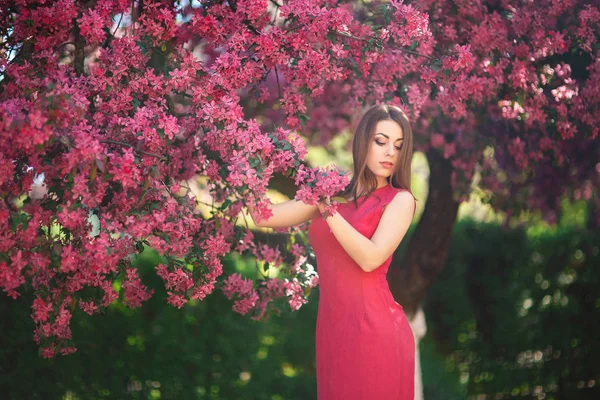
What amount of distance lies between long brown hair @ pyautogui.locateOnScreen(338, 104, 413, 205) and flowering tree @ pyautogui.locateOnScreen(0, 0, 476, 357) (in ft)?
1.02

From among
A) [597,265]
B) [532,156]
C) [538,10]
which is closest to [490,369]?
[597,265]

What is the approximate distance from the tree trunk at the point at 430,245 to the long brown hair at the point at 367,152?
2.27 metres

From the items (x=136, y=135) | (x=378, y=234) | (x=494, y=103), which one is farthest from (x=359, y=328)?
(x=494, y=103)

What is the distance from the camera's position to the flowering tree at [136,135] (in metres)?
2.50

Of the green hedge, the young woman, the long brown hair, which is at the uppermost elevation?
the long brown hair

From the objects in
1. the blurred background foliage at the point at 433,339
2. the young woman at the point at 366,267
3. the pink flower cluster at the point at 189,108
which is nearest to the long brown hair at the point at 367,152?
the young woman at the point at 366,267

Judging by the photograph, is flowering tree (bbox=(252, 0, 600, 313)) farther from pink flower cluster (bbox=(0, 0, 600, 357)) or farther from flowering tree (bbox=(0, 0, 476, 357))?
flowering tree (bbox=(0, 0, 476, 357))

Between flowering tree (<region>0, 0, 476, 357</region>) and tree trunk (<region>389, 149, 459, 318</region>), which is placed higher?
flowering tree (<region>0, 0, 476, 357</region>)

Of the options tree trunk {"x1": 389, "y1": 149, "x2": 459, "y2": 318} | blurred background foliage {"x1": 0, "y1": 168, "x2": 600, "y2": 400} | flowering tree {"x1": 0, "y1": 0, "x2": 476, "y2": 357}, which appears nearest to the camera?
flowering tree {"x1": 0, "y1": 0, "x2": 476, "y2": 357}

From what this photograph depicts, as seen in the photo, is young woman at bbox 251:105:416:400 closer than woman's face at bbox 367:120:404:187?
Yes

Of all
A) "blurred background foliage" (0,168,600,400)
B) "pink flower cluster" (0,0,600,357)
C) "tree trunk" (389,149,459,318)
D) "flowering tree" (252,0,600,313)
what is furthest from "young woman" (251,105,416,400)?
"tree trunk" (389,149,459,318)

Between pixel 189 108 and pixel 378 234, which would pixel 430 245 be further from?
pixel 189 108

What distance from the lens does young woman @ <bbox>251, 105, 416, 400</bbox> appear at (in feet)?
10.1

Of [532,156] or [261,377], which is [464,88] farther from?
[261,377]
